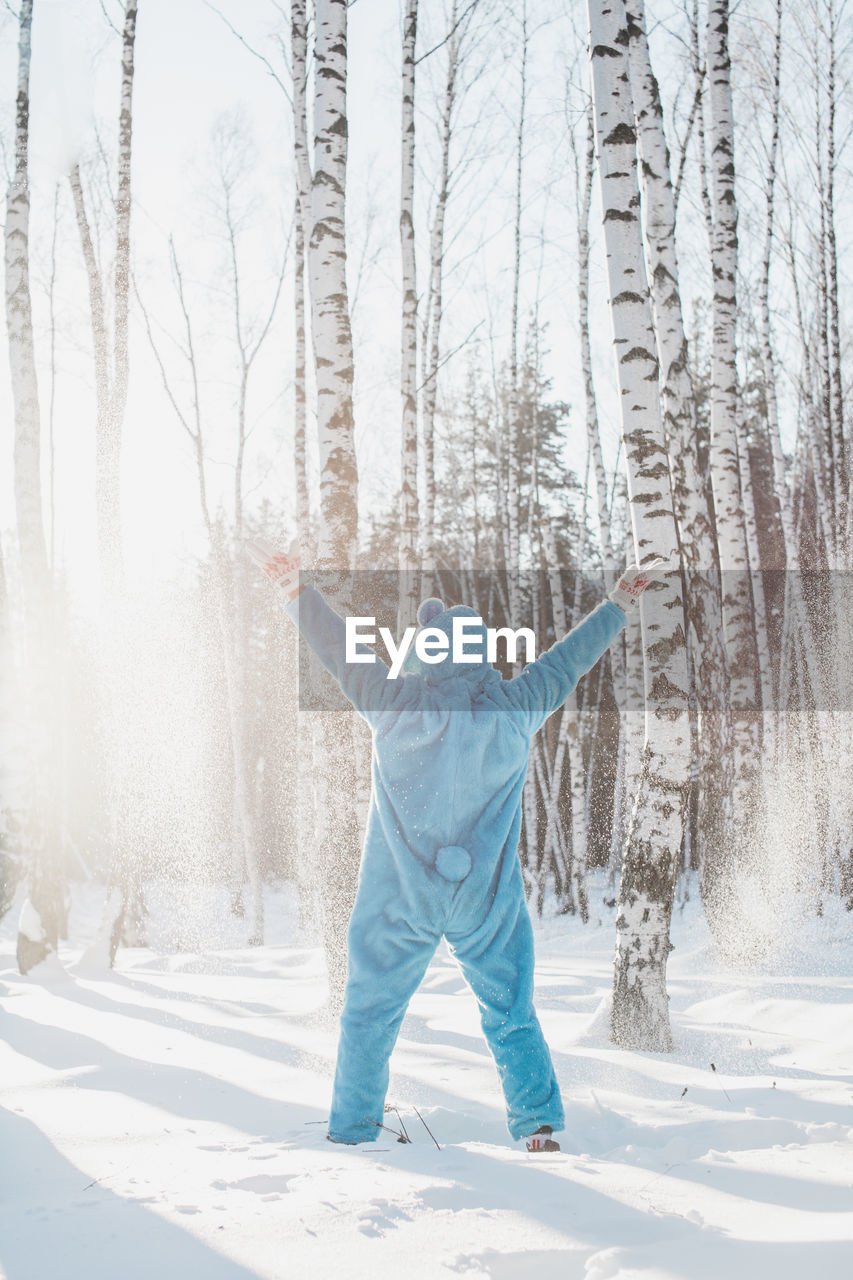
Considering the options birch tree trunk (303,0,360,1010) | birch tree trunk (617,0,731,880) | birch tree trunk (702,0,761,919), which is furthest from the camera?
birch tree trunk (702,0,761,919)

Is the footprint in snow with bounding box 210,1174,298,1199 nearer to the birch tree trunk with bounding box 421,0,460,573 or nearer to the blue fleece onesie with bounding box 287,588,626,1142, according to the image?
the blue fleece onesie with bounding box 287,588,626,1142

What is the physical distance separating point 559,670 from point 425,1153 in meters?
1.57

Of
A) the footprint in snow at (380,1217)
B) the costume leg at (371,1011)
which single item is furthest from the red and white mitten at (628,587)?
the footprint in snow at (380,1217)

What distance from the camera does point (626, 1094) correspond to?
3.36 m

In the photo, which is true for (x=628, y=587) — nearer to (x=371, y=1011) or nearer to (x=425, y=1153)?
(x=371, y=1011)

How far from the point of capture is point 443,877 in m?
2.77

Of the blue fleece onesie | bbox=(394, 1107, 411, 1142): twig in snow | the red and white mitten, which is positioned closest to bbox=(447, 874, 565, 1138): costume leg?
the blue fleece onesie

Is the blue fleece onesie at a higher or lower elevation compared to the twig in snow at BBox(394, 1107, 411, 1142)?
higher

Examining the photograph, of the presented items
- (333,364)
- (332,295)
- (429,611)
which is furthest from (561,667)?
(332,295)

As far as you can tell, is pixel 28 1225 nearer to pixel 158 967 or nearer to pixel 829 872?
pixel 158 967

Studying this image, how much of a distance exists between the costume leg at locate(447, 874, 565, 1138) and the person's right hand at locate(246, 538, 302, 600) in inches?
51.4

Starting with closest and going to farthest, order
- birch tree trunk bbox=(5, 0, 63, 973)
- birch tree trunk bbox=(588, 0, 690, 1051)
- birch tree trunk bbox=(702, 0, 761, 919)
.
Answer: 1. birch tree trunk bbox=(588, 0, 690, 1051)
2. birch tree trunk bbox=(5, 0, 63, 973)
3. birch tree trunk bbox=(702, 0, 761, 919)

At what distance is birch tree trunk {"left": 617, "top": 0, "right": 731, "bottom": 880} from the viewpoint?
23.9 feet

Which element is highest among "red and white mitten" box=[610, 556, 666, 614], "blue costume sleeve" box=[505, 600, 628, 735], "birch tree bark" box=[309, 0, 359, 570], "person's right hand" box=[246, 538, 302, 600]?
"birch tree bark" box=[309, 0, 359, 570]
